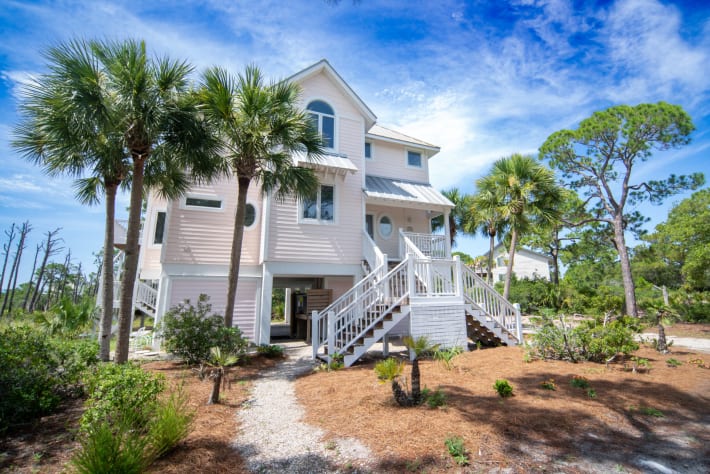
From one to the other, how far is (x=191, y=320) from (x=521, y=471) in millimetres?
8315

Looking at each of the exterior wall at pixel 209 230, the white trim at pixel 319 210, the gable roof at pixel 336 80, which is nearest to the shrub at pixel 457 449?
the white trim at pixel 319 210

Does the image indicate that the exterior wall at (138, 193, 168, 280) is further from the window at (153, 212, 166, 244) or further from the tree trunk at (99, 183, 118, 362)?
the tree trunk at (99, 183, 118, 362)

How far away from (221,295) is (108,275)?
3.58m

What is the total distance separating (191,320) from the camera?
889 cm

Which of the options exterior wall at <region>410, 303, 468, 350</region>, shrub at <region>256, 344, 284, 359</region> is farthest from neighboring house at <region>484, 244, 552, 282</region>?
shrub at <region>256, 344, 284, 359</region>

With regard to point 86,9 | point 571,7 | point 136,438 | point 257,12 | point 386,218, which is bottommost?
point 136,438

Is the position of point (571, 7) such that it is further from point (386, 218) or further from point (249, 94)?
point (386, 218)

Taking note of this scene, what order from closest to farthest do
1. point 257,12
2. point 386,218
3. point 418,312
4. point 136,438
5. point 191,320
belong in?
point 136,438, point 257,12, point 191,320, point 418,312, point 386,218

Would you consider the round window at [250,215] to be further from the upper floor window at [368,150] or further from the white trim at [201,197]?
the upper floor window at [368,150]

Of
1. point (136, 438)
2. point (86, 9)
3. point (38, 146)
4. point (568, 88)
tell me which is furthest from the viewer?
point (568, 88)

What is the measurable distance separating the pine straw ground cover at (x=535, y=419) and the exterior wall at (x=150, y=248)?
842 cm

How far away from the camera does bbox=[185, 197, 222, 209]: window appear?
11.9 meters

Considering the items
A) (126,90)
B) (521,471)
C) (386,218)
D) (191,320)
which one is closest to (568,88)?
(386,218)

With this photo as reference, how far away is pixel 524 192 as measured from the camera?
15656mm
